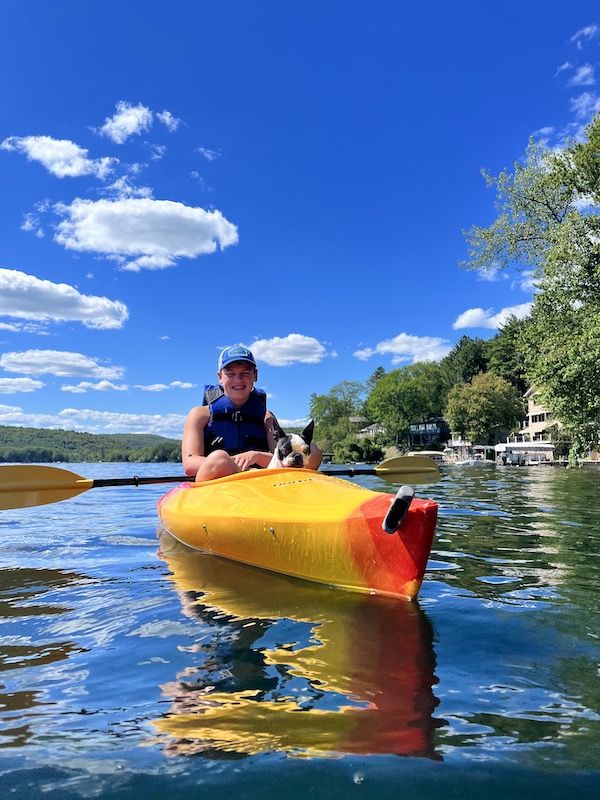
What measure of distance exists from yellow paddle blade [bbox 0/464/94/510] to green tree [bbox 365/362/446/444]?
68988mm

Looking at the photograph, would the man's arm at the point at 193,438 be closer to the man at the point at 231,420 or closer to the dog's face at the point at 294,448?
the man at the point at 231,420

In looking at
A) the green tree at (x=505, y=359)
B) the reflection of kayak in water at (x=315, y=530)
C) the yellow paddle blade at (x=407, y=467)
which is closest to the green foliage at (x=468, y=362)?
the green tree at (x=505, y=359)

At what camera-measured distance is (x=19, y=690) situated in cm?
244

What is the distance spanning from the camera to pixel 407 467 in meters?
6.89

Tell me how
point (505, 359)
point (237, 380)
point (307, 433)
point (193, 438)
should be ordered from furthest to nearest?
point (505, 359) < point (237, 380) < point (193, 438) < point (307, 433)

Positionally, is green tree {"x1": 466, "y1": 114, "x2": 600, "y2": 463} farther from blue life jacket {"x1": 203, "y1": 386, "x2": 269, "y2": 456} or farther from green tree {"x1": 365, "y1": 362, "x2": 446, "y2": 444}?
green tree {"x1": 365, "y1": 362, "x2": 446, "y2": 444}

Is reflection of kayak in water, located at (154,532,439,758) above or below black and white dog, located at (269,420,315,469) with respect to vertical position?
below

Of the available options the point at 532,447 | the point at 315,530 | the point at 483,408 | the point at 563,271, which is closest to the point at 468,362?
the point at 483,408

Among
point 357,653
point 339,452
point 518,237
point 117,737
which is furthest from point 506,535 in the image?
point 339,452

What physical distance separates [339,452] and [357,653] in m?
72.4

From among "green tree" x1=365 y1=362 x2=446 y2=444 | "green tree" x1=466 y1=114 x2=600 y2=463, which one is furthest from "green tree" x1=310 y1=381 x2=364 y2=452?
"green tree" x1=466 y1=114 x2=600 y2=463

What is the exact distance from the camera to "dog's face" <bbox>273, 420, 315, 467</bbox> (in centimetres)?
507

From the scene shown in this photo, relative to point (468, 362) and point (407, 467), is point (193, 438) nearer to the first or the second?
point (407, 467)

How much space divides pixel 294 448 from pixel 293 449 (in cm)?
1
